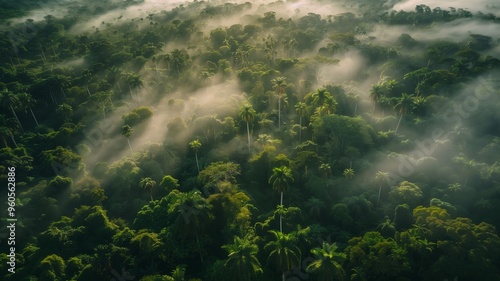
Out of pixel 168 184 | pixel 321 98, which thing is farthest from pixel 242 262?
pixel 321 98

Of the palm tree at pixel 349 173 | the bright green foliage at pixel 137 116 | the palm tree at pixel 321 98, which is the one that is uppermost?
the palm tree at pixel 321 98

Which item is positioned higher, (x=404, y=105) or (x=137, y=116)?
(x=137, y=116)

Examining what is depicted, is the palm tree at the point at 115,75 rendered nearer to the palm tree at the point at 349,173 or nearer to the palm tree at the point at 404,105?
the palm tree at the point at 349,173

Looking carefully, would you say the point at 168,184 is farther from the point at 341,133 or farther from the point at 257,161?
the point at 341,133

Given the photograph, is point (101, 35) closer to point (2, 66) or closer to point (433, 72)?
point (2, 66)

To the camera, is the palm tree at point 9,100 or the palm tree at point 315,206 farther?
the palm tree at point 9,100

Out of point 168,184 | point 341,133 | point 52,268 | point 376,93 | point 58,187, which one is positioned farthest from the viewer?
point 376,93

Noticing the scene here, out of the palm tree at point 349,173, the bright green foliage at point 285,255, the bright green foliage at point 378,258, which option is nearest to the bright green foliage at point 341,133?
the palm tree at point 349,173

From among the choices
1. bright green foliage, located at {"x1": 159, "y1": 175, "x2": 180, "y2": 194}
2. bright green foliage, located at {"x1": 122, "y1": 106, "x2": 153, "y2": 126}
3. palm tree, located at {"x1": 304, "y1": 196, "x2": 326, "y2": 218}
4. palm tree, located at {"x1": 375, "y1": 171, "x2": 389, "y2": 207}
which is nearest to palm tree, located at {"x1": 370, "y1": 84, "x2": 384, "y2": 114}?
palm tree, located at {"x1": 375, "y1": 171, "x2": 389, "y2": 207}

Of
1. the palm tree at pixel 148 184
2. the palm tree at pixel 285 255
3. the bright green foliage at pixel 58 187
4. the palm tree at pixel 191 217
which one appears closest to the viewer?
the palm tree at pixel 285 255
